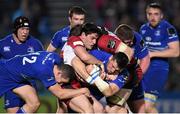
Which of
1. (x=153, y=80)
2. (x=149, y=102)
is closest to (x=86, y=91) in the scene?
(x=149, y=102)

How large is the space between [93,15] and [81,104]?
937 cm

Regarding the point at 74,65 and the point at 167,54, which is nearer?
the point at 74,65

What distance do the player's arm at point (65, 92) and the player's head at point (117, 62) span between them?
0.53m

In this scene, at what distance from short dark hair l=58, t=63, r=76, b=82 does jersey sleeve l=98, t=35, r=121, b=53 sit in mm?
568

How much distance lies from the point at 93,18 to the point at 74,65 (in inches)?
361

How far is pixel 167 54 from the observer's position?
1248 centimetres

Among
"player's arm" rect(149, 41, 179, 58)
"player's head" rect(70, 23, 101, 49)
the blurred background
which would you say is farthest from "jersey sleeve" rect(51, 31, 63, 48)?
the blurred background

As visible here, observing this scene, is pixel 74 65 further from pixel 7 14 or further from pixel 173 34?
pixel 7 14

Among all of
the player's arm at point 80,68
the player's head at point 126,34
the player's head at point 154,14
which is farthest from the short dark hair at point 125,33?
the player's head at point 154,14

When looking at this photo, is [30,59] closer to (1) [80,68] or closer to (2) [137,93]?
(1) [80,68]

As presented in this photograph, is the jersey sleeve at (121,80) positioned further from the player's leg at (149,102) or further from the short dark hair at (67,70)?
the player's leg at (149,102)

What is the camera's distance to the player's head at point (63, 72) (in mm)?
10312

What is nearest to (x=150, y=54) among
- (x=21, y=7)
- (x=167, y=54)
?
(x=167, y=54)

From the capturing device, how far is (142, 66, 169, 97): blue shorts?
1267 centimetres
